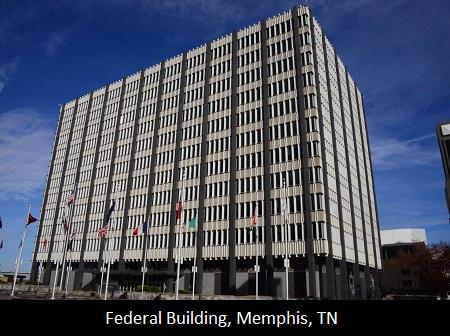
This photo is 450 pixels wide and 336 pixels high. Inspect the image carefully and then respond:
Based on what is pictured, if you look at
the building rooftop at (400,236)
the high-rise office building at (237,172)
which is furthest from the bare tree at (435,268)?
the building rooftop at (400,236)

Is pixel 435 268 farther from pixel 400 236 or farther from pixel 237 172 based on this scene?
pixel 400 236

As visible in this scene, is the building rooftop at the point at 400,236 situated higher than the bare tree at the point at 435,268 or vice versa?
the building rooftop at the point at 400,236

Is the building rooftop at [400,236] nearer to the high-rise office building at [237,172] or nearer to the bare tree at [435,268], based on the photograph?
the bare tree at [435,268]

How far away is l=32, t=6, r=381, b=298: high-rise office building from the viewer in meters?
57.9

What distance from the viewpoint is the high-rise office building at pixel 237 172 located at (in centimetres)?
5791

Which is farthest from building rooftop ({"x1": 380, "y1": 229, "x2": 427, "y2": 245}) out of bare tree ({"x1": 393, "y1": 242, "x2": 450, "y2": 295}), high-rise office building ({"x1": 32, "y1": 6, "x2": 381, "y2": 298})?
high-rise office building ({"x1": 32, "y1": 6, "x2": 381, "y2": 298})

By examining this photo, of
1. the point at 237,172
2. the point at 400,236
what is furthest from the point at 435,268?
the point at 400,236

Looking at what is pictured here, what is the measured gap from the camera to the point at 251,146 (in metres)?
65.6

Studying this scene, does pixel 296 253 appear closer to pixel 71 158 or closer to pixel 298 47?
pixel 298 47

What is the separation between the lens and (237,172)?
2579 inches

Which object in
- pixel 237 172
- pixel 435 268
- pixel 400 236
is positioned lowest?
pixel 435 268

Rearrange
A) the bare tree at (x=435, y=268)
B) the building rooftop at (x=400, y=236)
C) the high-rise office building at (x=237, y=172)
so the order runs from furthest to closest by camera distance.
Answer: the building rooftop at (x=400, y=236), the bare tree at (x=435, y=268), the high-rise office building at (x=237, y=172)

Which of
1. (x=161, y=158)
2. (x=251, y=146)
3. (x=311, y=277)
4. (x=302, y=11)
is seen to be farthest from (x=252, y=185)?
(x=302, y=11)

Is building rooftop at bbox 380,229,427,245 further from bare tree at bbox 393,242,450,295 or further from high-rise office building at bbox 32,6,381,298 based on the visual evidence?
high-rise office building at bbox 32,6,381,298
